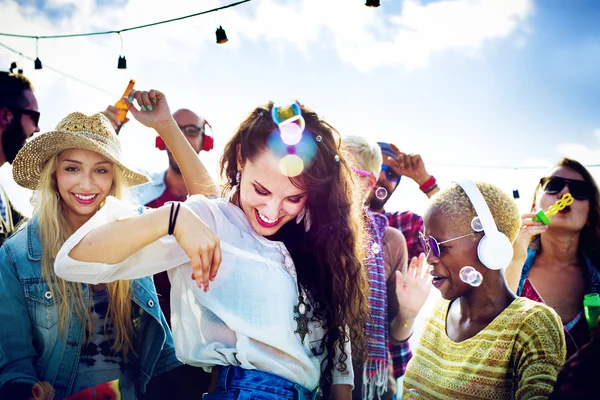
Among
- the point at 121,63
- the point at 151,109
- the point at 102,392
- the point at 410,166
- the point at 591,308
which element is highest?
the point at 121,63

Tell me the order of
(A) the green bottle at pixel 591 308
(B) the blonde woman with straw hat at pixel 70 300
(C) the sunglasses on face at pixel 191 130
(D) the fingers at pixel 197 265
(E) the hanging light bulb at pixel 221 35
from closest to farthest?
(D) the fingers at pixel 197 265 → (B) the blonde woman with straw hat at pixel 70 300 → (A) the green bottle at pixel 591 308 → (C) the sunglasses on face at pixel 191 130 → (E) the hanging light bulb at pixel 221 35

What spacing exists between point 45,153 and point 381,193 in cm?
265

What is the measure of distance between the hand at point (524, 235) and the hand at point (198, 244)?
6.99 ft

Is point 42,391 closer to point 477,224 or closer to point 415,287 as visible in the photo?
point 415,287

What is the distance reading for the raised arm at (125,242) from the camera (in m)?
1.96

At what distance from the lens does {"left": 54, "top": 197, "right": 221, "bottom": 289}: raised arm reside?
1.96 metres

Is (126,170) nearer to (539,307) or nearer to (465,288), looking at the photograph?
(465,288)

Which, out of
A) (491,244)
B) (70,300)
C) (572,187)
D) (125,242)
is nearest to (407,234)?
(572,187)

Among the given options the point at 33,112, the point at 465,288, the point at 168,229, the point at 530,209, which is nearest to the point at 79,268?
the point at 168,229

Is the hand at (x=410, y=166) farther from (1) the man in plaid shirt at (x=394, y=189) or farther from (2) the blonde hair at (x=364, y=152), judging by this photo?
(2) the blonde hair at (x=364, y=152)

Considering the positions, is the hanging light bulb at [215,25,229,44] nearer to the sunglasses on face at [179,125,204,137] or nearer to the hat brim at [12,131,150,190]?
the sunglasses on face at [179,125,204,137]

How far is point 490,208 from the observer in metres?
2.47

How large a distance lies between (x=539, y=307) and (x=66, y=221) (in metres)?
2.63

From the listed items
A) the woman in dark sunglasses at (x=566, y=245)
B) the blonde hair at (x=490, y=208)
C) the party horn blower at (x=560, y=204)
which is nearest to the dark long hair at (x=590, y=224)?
the woman in dark sunglasses at (x=566, y=245)
